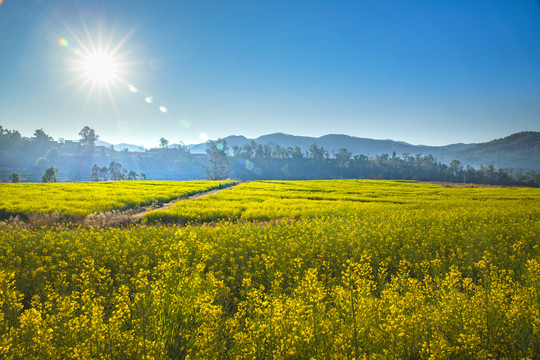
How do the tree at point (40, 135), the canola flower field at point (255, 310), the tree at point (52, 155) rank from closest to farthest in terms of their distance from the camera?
1. the canola flower field at point (255, 310)
2. the tree at point (52, 155)
3. the tree at point (40, 135)

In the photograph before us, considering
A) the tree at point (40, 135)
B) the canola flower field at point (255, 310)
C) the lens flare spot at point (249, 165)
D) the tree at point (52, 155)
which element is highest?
the tree at point (40, 135)

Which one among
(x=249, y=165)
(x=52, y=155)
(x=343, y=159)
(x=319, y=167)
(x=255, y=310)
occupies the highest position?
(x=52, y=155)

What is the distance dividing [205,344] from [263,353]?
811 mm

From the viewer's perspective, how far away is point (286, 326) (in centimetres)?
381

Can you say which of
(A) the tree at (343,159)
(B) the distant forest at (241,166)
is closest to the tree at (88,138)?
(B) the distant forest at (241,166)

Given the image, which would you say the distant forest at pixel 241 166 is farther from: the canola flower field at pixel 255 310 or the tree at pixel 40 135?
the canola flower field at pixel 255 310

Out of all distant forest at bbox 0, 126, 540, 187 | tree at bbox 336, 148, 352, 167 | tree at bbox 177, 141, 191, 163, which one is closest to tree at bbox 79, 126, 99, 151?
distant forest at bbox 0, 126, 540, 187

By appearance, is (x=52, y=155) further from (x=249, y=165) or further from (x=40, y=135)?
(x=249, y=165)

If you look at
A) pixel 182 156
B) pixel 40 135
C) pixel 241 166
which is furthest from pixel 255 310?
pixel 40 135

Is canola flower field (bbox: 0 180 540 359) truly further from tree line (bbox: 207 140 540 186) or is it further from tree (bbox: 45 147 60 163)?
tree (bbox: 45 147 60 163)

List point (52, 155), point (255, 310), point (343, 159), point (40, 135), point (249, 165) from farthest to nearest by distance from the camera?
point (40, 135) → point (52, 155) → point (343, 159) → point (249, 165) → point (255, 310)

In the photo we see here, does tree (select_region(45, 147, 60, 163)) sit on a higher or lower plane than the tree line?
higher

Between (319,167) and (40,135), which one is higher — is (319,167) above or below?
below

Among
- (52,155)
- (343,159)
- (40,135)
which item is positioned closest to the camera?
(343,159)
